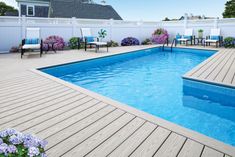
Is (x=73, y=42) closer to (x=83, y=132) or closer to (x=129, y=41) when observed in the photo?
(x=129, y=41)

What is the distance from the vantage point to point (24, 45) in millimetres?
7859

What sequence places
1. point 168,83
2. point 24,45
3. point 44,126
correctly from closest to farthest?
point 44,126 → point 168,83 → point 24,45

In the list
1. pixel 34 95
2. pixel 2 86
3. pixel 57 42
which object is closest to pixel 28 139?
pixel 34 95

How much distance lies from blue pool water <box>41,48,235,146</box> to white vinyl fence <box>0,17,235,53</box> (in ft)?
12.2

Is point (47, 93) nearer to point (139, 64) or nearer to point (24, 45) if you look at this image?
point (24, 45)

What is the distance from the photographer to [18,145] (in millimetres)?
1245

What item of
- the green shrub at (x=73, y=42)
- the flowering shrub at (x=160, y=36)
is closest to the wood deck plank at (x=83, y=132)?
the green shrub at (x=73, y=42)

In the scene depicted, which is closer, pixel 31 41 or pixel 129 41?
pixel 31 41

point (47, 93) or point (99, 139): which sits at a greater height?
point (47, 93)

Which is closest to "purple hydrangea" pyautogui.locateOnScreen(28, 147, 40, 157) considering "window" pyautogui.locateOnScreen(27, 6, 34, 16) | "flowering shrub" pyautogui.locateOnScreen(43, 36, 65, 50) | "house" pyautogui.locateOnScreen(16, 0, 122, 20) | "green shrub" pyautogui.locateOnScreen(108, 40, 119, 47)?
"flowering shrub" pyautogui.locateOnScreen(43, 36, 65, 50)

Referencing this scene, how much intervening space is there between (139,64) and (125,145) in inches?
264

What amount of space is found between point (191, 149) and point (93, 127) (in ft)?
3.90

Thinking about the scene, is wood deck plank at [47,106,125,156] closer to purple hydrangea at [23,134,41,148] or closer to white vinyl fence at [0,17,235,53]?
purple hydrangea at [23,134,41,148]

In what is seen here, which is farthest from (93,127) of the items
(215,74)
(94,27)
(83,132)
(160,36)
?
(160,36)
